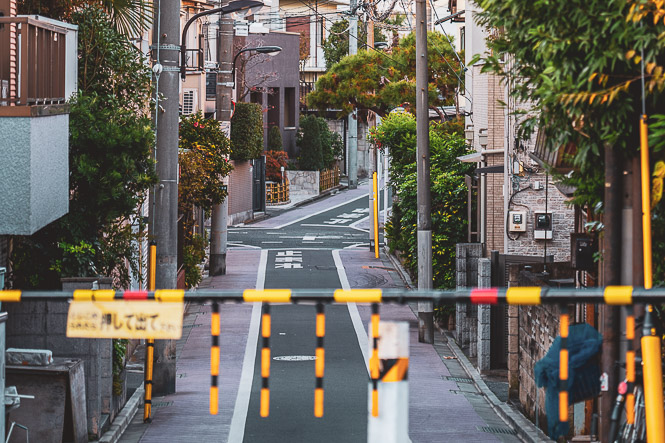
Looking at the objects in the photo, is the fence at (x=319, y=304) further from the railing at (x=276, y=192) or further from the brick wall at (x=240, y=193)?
the railing at (x=276, y=192)

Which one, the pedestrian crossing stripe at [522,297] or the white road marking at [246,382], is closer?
the pedestrian crossing stripe at [522,297]

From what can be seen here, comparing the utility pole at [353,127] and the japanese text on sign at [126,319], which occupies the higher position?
the utility pole at [353,127]

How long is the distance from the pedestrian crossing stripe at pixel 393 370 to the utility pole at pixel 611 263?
1976 millimetres

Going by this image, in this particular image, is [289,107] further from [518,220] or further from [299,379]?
[299,379]

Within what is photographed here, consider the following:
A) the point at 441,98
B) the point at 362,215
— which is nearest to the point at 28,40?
the point at 441,98

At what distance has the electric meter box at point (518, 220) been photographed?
2005 centimetres

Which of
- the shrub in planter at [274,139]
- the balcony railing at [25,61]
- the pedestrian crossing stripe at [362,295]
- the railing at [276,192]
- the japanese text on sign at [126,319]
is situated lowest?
the japanese text on sign at [126,319]

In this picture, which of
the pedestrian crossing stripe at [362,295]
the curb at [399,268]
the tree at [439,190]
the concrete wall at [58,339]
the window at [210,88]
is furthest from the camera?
the window at [210,88]

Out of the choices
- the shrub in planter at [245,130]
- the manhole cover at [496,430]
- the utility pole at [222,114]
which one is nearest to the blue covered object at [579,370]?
the manhole cover at [496,430]

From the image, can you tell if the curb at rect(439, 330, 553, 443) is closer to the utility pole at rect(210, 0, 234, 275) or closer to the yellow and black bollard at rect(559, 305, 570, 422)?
the yellow and black bollard at rect(559, 305, 570, 422)

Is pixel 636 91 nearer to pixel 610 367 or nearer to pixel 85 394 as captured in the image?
pixel 610 367

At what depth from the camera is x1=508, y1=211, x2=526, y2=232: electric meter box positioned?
20.0m

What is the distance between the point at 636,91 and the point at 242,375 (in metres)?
11.1

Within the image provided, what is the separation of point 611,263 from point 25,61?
278 inches
